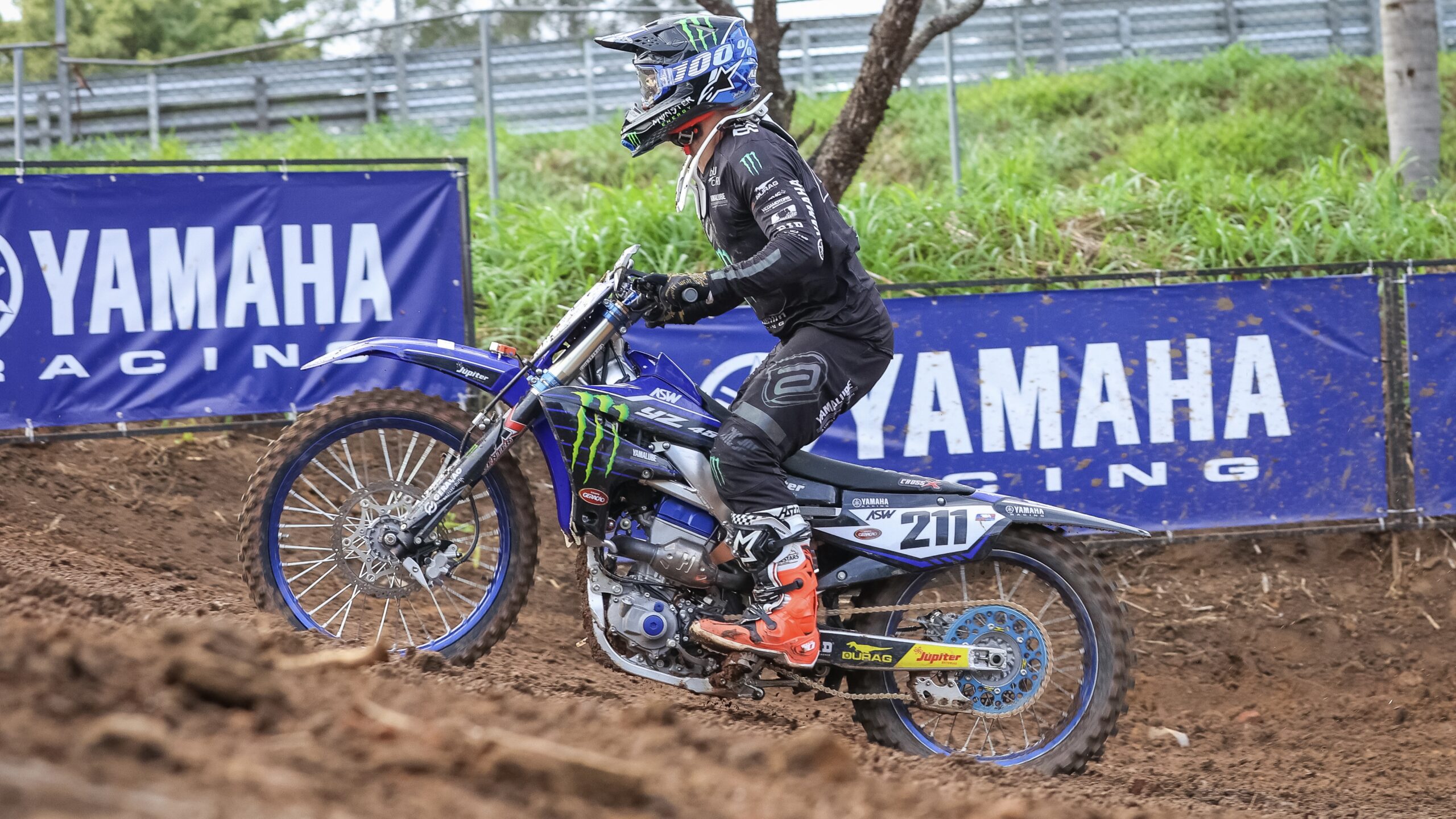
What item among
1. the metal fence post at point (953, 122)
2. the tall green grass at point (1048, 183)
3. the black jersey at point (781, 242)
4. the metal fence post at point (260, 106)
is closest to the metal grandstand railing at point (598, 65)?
the metal fence post at point (260, 106)

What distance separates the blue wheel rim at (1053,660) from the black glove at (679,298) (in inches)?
49.1

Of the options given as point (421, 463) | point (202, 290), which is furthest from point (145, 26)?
point (421, 463)

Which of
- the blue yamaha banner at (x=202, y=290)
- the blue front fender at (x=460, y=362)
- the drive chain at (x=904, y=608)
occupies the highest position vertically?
the blue yamaha banner at (x=202, y=290)

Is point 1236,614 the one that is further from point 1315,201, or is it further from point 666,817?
point 666,817

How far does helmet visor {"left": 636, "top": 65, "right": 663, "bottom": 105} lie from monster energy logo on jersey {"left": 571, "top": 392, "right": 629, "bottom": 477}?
103 centimetres

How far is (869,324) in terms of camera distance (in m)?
4.23

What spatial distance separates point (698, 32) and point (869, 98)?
11.4 feet

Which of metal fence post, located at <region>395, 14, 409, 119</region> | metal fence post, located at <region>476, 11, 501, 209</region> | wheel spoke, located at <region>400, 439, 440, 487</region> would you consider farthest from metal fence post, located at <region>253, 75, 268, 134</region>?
wheel spoke, located at <region>400, 439, 440, 487</region>

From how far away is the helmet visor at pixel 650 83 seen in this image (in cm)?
411

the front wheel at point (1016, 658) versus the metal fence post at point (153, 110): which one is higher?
the metal fence post at point (153, 110)

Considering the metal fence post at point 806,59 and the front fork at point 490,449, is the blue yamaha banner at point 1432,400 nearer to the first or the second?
the front fork at point 490,449

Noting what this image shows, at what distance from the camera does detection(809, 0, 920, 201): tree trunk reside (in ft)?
23.8

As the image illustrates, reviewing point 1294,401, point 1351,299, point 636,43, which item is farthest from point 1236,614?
point 636,43

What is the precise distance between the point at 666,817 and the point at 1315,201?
8.36m
